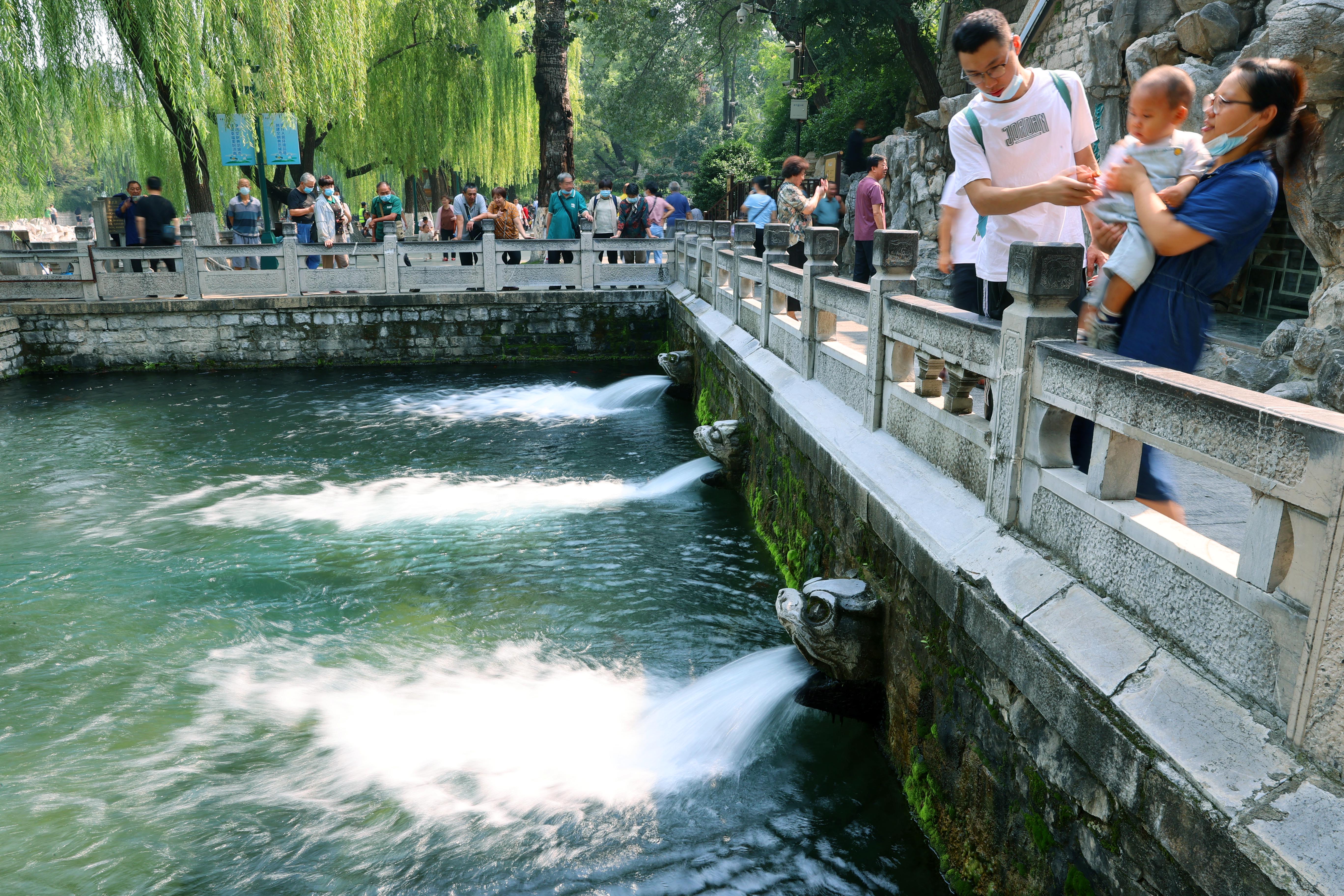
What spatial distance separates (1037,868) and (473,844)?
2.16 m

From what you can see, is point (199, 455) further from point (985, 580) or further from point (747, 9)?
point (747, 9)

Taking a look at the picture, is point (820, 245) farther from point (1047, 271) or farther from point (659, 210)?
point (659, 210)

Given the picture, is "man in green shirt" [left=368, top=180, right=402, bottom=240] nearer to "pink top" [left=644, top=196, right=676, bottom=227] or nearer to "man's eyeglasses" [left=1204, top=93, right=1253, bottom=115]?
"pink top" [left=644, top=196, right=676, bottom=227]

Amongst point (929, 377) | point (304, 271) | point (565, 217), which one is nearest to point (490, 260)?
point (565, 217)

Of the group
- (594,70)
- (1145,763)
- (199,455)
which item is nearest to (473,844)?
(1145,763)

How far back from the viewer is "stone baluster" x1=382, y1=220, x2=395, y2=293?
13883 mm

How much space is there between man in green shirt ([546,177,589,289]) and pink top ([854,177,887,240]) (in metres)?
6.70

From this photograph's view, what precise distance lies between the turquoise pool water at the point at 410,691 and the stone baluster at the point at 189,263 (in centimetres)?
461

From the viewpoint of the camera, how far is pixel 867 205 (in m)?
8.39

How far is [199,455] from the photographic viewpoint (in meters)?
9.70

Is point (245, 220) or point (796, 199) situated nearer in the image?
point (796, 199)

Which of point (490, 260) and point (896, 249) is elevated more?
point (896, 249)

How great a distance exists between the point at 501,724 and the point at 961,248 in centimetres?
307

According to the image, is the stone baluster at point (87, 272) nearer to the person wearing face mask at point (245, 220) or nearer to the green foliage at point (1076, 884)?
the person wearing face mask at point (245, 220)
